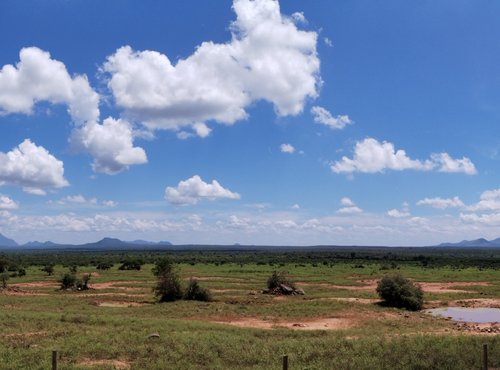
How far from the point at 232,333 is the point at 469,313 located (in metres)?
23.1

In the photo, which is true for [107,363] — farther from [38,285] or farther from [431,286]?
[431,286]

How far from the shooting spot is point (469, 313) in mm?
39781

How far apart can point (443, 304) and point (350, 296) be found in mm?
8672

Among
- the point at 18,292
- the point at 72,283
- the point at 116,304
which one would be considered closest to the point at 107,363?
the point at 116,304

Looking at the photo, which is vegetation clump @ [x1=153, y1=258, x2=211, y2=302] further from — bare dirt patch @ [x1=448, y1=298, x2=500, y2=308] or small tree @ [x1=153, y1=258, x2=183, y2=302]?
bare dirt patch @ [x1=448, y1=298, x2=500, y2=308]

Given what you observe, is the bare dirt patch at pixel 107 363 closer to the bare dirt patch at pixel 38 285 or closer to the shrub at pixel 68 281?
the shrub at pixel 68 281

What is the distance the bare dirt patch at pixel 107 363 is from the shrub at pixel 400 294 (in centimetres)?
2742

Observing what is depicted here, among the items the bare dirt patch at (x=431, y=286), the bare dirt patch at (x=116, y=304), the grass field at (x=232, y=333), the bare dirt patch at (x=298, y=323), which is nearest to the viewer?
the grass field at (x=232, y=333)

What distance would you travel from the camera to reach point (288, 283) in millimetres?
50406

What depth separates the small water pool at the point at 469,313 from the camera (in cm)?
3659

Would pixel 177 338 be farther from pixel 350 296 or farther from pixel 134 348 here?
pixel 350 296

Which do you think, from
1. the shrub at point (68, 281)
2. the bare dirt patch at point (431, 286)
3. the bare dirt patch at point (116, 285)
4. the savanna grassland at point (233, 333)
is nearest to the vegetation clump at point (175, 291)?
the savanna grassland at point (233, 333)

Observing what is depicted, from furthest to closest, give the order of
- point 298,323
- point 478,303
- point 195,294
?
point 478,303 < point 195,294 < point 298,323

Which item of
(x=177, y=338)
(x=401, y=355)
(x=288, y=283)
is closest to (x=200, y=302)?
(x=288, y=283)
